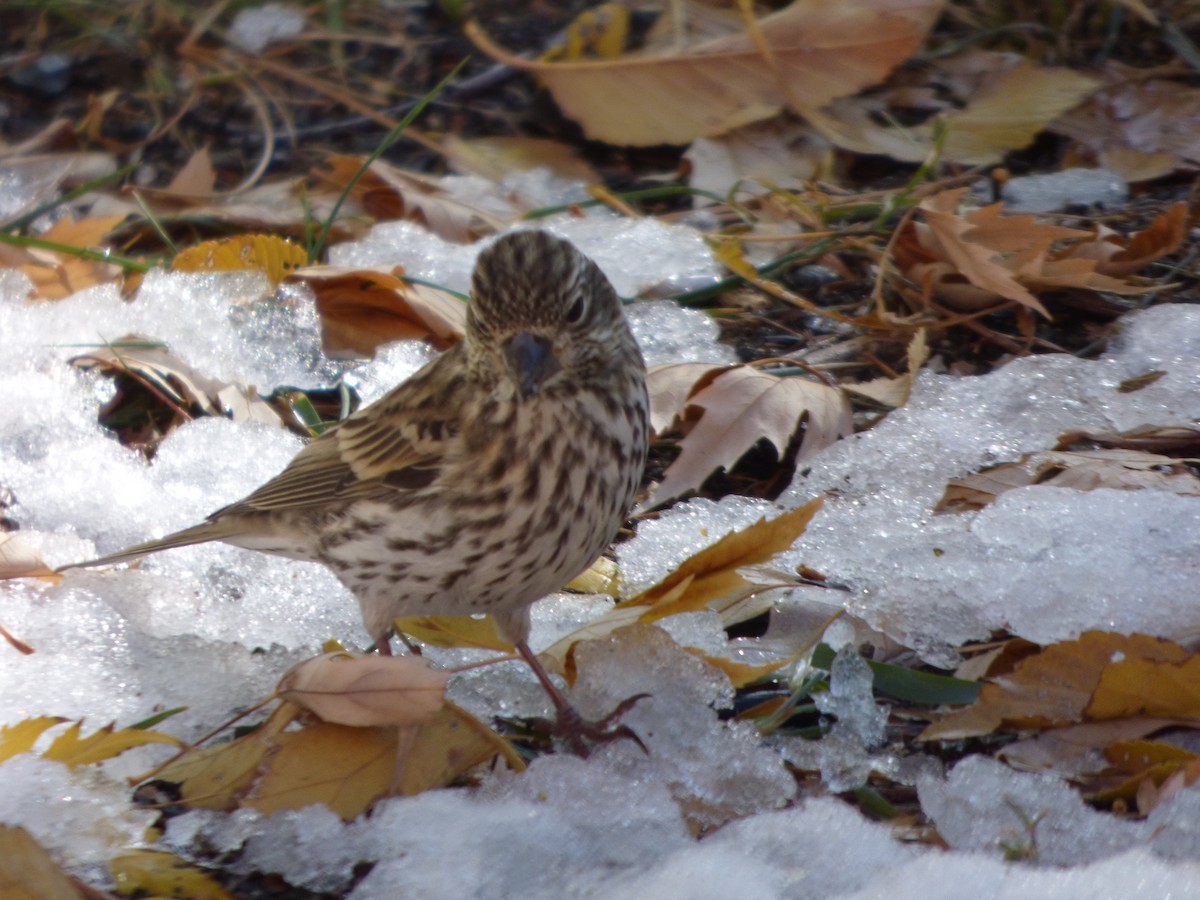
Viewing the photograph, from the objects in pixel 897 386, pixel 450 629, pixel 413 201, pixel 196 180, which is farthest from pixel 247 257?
pixel 897 386

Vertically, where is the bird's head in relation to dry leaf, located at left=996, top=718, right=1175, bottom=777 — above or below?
above

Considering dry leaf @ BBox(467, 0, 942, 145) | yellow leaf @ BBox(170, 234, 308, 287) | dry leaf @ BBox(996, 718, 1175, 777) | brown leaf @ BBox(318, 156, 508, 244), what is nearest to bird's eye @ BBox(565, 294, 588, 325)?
dry leaf @ BBox(996, 718, 1175, 777)

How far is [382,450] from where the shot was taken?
3693 mm

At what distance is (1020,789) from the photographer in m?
2.73

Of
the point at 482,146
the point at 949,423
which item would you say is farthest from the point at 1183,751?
the point at 482,146

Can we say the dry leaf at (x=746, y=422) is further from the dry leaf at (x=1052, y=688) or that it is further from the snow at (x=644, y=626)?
the dry leaf at (x=1052, y=688)

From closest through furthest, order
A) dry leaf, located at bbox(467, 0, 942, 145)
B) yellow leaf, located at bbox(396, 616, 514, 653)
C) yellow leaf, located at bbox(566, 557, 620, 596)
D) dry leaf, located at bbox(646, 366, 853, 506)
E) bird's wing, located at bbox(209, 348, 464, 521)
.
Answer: bird's wing, located at bbox(209, 348, 464, 521)
yellow leaf, located at bbox(396, 616, 514, 653)
yellow leaf, located at bbox(566, 557, 620, 596)
dry leaf, located at bbox(646, 366, 853, 506)
dry leaf, located at bbox(467, 0, 942, 145)

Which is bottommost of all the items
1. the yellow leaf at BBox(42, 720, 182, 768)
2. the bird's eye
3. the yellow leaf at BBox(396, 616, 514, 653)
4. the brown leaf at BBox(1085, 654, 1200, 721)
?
the yellow leaf at BBox(396, 616, 514, 653)

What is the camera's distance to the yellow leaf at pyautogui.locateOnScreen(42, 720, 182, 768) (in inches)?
111

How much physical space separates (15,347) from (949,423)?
117 inches

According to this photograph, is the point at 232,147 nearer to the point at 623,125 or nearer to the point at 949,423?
the point at 623,125

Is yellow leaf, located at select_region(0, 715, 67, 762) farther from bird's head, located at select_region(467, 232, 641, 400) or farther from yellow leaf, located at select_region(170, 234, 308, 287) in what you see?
yellow leaf, located at select_region(170, 234, 308, 287)

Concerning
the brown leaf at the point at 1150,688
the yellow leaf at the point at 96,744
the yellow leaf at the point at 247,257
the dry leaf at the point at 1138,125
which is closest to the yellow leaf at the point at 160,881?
the yellow leaf at the point at 96,744

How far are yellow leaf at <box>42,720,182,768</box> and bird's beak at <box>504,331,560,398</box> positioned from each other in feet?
3.40
